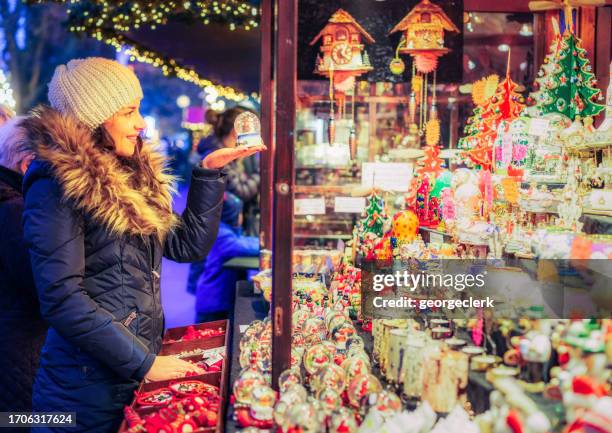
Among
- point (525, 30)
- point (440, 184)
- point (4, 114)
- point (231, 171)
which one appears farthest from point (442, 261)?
point (231, 171)

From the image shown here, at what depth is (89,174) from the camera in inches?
78.4

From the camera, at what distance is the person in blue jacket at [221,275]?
4.82 meters

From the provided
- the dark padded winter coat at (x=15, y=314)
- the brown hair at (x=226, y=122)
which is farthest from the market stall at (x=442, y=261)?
the brown hair at (x=226, y=122)

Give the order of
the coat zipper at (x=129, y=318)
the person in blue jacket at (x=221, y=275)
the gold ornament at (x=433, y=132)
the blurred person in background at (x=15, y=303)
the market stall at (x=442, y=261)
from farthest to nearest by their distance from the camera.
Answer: the person in blue jacket at (x=221, y=275) < the gold ornament at (x=433, y=132) < the blurred person in background at (x=15, y=303) < the coat zipper at (x=129, y=318) < the market stall at (x=442, y=261)

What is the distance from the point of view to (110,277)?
6.68ft

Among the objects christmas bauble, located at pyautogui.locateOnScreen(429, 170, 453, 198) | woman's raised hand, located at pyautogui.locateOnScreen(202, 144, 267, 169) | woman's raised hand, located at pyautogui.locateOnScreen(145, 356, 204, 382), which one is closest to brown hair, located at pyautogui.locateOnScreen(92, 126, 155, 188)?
woman's raised hand, located at pyautogui.locateOnScreen(202, 144, 267, 169)

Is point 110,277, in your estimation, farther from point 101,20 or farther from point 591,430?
point 101,20

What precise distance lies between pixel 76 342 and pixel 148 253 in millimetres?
360

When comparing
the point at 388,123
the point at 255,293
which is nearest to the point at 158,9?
the point at 388,123

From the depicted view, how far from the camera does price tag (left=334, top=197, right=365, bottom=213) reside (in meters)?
3.70

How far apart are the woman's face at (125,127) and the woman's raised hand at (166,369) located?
660 millimetres

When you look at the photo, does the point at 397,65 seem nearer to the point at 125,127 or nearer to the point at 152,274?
the point at 125,127

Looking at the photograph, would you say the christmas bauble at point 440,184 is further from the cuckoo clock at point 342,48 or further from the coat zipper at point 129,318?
the coat zipper at point 129,318

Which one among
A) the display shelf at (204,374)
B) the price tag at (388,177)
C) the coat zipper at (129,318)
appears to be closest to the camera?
the display shelf at (204,374)
